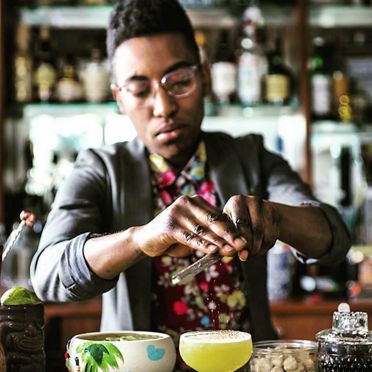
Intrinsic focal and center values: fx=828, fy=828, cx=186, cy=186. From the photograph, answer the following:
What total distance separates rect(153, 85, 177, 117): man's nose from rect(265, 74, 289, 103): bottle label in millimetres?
1585

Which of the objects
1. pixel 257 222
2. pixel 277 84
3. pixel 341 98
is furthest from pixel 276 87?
pixel 257 222

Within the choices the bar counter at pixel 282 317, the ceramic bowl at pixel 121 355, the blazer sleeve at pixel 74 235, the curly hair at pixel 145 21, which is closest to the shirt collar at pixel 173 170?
the blazer sleeve at pixel 74 235

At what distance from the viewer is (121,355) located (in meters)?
1.21

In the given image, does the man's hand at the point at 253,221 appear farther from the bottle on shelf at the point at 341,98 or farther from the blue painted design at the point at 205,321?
the bottle on shelf at the point at 341,98

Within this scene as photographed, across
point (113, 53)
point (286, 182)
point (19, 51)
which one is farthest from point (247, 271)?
point (19, 51)

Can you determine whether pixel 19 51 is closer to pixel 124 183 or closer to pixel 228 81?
pixel 228 81

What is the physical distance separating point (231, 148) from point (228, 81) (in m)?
1.38

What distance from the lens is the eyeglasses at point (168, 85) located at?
1711 mm

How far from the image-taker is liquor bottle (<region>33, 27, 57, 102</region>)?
324cm

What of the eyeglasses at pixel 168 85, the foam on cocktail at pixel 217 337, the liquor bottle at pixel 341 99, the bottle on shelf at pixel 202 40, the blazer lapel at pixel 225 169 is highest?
the bottle on shelf at pixel 202 40

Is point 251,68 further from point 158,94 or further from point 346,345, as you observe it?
point 346,345

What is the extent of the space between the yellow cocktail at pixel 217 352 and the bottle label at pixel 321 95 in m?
2.17

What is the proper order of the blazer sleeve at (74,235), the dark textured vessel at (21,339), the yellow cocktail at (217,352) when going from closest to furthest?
the yellow cocktail at (217,352), the dark textured vessel at (21,339), the blazer sleeve at (74,235)

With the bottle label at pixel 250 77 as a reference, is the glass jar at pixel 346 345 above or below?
below
